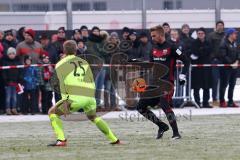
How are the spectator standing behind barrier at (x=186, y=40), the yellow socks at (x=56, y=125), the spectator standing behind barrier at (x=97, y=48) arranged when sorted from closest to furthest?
the yellow socks at (x=56, y=125) → the spectator standing behind barrier at (x=97, y=48) → the spectator standing behind barrier at (x=186, y=40)

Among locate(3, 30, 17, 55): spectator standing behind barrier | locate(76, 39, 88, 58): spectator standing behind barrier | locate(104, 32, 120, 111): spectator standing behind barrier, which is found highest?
locate(3, 30, 17, 55): spectator standing behind barrier

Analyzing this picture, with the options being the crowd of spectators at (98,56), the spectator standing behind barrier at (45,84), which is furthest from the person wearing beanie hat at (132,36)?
the spectator standing behind barrier at (45,84)

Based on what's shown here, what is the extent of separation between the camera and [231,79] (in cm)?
2252

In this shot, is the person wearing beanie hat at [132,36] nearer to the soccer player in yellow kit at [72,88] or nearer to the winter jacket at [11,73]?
the winter jacket at [11,73]

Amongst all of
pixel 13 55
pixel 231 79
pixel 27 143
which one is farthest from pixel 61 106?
pixel 231 79

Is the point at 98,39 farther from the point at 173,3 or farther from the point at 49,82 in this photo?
the point at 173,3

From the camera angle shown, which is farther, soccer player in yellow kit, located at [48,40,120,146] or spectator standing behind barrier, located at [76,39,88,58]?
spectator standing behind barrier, located at [76,39,88,58]

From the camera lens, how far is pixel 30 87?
20.9m

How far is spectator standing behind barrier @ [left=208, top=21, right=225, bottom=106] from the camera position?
73.0 ft

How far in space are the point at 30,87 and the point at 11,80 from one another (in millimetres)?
495

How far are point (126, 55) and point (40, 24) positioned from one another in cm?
293

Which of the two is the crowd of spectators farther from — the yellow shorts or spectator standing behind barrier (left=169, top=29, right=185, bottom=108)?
the yellow shorts

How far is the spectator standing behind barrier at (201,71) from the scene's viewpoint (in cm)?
2198

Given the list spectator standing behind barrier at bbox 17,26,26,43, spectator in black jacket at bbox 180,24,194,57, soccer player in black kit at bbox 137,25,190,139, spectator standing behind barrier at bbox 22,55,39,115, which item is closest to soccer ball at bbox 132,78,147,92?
spectator in black jacket at bbox 180,24,194,57
